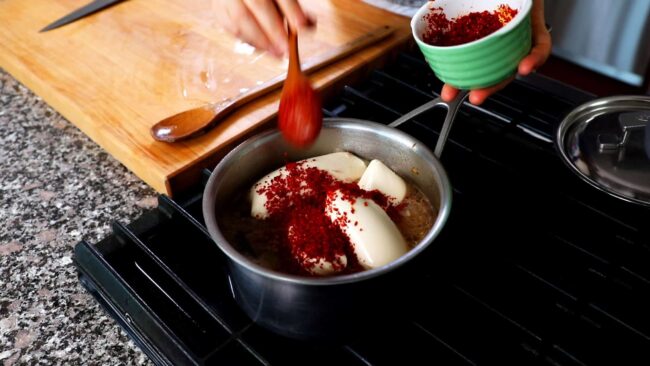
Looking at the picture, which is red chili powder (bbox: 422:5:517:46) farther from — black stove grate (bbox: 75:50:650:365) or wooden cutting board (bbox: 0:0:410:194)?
wooden cutting board (bbox: 0:0:410:194)

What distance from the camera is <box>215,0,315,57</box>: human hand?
800mm

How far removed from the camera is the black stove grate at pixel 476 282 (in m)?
0.64

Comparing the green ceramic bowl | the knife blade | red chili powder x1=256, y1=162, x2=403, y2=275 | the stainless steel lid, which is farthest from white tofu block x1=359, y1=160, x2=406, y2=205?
the knife blade

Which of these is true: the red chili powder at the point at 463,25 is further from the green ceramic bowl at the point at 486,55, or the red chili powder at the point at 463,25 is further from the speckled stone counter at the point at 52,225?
the speckled stone counter at the point at 52,225

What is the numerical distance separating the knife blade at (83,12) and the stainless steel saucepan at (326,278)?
72 cm

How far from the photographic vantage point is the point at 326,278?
0.55 meters

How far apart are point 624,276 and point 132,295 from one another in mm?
616

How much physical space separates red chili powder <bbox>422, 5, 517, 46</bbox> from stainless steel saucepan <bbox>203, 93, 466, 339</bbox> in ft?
0.28

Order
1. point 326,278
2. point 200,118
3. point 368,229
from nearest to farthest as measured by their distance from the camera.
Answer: point 326,278 → point 368,229 → point 200,118

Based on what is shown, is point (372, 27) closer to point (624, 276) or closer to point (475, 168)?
point (475, 168)

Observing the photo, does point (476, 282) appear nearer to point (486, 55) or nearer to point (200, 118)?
point (486, 55)

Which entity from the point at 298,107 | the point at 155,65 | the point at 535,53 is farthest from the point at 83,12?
the point at 535,53

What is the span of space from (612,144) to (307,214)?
0.49 metres

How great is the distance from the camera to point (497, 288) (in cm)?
71
